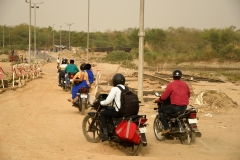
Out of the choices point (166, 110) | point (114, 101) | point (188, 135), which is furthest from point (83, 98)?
point (114, 101)

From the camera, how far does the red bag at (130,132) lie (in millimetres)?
7676

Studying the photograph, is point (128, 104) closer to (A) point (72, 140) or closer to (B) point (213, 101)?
(A) point (72, 140)

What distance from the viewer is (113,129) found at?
8422 millimetres

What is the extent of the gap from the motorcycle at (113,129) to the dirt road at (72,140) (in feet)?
0.52

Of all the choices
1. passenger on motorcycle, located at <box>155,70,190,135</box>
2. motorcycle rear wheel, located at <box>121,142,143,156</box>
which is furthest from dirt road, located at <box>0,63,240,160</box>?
passenger on motorcycle, located at <box>155,70,190,135</box>

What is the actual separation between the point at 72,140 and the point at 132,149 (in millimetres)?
1698

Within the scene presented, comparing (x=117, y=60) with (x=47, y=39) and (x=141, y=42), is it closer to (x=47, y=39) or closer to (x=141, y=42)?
(x=141, y=42)

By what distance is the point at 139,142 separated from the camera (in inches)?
307

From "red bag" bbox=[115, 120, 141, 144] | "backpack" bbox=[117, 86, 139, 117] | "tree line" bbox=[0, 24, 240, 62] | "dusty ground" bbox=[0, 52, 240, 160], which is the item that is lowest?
"dusty ground" bbox=[0, 52, 240, 160]

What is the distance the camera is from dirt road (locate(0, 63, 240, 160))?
7.86 metres

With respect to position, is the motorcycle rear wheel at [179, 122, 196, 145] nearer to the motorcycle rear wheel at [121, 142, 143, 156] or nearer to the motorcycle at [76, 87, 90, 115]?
the motorcycle rear wheel at [121, 142, 143, 156]

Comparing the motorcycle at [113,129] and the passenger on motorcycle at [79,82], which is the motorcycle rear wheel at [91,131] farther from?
the passenger on motorcycle at [79,82]

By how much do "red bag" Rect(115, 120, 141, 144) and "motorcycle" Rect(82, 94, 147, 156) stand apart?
9cm

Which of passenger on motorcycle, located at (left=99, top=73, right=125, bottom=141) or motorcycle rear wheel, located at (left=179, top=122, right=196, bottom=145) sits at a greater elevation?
passenger on motorcycle, located at (left=99, top=73, right=125, bottom=141)
